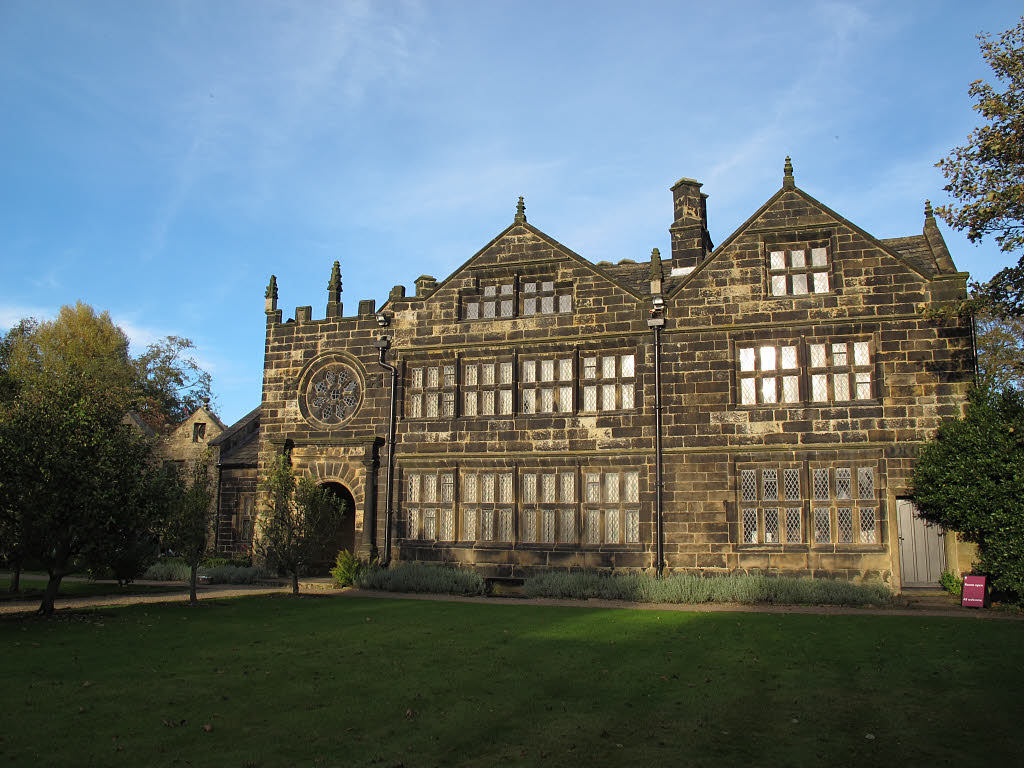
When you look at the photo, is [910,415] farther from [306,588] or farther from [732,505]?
[306,588]

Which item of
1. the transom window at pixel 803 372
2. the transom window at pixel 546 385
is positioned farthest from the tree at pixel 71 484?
the transom window at pixel 803 372

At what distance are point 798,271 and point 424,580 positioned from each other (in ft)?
46.2

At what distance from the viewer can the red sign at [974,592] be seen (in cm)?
1897

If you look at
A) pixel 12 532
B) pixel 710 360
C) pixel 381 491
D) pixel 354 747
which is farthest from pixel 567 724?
pixel 381 491

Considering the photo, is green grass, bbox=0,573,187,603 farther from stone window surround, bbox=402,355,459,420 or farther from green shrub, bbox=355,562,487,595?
stone window surround, bbox=402,355,459,420

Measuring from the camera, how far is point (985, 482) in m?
19.2

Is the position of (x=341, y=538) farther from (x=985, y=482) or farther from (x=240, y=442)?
(x=985, y=482)

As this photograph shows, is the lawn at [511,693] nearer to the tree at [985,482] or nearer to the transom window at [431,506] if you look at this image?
the tree at [985,482]

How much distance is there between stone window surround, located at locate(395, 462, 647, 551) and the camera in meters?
24.1

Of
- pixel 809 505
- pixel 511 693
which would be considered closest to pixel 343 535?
pixel 809 505

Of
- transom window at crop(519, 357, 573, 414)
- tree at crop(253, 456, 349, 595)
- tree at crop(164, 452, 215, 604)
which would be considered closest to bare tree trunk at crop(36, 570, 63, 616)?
tree at crop(164, 452, 215, 604)

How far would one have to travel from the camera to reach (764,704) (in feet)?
31.5

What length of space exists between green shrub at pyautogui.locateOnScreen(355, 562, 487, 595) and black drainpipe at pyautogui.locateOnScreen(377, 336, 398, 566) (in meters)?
1.48

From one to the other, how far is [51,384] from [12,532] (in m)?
3.55
